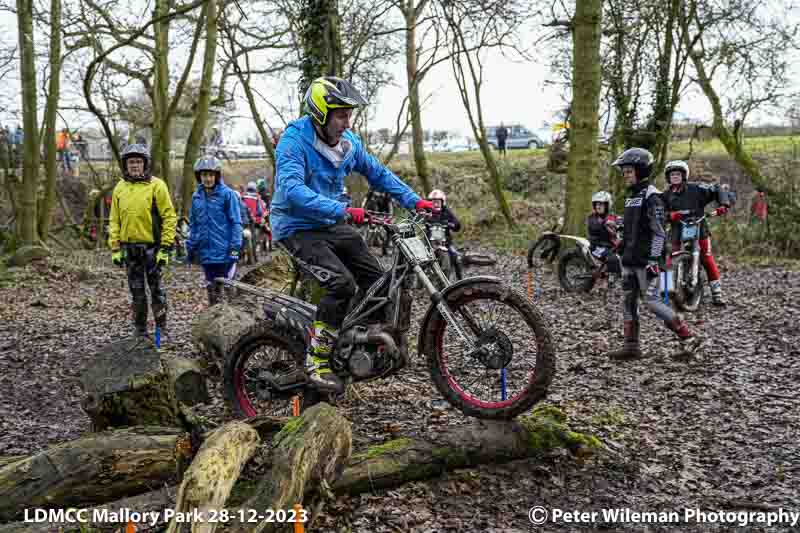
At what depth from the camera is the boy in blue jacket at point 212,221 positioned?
871 centimetres

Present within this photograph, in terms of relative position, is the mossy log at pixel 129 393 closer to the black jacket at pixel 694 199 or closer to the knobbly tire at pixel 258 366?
the knobbly tire at pixel 258 366

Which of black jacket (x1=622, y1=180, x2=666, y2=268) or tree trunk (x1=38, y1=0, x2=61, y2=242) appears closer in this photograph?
black jacket (x1=622, y1=180, x2=666, y2=268)

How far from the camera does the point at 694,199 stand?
10906 mm

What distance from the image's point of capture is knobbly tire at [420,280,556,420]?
4.38 m

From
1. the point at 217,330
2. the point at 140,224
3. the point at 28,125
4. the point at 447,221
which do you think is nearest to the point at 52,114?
the point at 28,125

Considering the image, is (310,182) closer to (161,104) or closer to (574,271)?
(574,271)

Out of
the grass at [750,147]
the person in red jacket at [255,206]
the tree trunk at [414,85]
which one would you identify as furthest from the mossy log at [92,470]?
the grass at [750,147]

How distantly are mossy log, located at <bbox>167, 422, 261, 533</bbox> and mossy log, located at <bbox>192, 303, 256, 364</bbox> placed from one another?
318 cm

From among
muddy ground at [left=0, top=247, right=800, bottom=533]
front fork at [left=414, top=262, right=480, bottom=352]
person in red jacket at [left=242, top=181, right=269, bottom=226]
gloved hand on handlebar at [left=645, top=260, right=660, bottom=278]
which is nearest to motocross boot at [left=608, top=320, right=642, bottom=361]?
muddy ground at [left=0, top=247, right=800, bottom=533]

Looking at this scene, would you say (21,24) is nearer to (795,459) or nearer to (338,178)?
(338,178)

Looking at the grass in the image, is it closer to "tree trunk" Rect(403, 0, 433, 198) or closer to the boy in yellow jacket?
"tree trunk" Rect(403, 0, 433, 198)

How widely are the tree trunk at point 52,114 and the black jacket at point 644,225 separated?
1367cm

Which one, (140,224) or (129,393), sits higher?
(140,224)

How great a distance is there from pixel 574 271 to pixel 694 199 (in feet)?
8.07
